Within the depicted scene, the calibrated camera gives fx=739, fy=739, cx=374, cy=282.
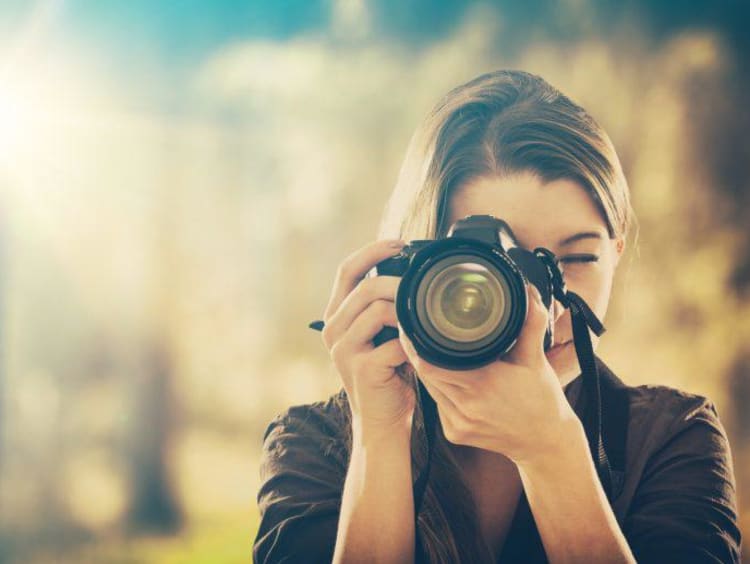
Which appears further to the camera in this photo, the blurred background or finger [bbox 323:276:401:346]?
the blurred background

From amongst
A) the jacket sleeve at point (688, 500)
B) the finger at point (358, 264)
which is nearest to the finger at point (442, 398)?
the finger at point (358, 264)

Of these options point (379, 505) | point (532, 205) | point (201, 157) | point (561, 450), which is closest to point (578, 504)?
point (561, 450)

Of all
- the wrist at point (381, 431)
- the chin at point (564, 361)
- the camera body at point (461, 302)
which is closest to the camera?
the camera body at point (461, 302)

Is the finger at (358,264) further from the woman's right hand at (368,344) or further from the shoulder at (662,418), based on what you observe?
the shoulder at (662,418)

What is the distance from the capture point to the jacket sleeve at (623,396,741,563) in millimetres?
578

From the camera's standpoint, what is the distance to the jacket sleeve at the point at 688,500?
58 centimetres

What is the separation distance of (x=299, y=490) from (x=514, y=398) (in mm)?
248

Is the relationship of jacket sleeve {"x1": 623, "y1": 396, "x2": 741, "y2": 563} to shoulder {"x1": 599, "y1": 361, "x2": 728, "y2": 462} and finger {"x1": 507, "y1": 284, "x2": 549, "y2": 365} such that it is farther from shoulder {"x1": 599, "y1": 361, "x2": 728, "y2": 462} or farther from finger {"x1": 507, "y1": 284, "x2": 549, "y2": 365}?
finger {"x1": 507, "y1": 284, "x2": 549, "y2": 365}

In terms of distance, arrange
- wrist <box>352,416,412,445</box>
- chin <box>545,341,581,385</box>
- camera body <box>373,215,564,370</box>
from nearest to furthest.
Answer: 1. camera body <box>373,215,564,370</box>
2. wrist <box>352,416,412,445</box>
3. chin <box>545,341,581,385</box>

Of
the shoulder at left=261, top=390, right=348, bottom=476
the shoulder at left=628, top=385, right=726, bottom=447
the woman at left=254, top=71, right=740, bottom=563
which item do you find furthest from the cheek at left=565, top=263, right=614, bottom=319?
the shoulder at left=261, top=390, right=348, bottom=476

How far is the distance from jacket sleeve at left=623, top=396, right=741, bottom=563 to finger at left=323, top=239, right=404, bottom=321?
0.30 metres

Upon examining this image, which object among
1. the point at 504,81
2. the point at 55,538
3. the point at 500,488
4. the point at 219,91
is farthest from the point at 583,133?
the point at 55,538

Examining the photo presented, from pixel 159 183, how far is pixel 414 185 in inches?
23.3

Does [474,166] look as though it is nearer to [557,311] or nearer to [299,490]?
[557,311]
